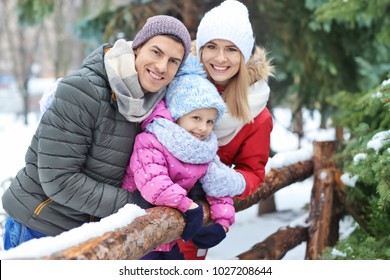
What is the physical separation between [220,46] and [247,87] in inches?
11.3

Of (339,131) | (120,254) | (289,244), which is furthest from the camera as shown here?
(339,131)

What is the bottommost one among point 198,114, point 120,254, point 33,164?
point 120,254

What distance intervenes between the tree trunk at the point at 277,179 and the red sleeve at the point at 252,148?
0.61m

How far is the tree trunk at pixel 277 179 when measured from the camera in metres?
4.16

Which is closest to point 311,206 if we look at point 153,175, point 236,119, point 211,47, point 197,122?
point 236,119

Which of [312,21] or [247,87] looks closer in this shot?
[247,87]

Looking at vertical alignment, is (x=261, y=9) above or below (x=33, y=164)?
above

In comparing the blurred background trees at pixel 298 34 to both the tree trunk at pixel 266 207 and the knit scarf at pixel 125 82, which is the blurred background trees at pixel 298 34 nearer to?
the tree trunk at pixel 266 207

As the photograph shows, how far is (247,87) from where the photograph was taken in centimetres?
321

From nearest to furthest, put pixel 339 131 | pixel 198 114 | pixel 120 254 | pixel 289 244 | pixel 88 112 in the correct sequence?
1. pixel 120 254
2. pixel 88 112
3. pixel 198 114
4. pixel 289 244
5. pixel 339 131

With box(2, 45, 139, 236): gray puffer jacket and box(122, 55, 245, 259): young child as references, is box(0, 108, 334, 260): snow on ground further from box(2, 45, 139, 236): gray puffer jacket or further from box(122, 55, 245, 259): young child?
box(122, 55, 245, 259): young child

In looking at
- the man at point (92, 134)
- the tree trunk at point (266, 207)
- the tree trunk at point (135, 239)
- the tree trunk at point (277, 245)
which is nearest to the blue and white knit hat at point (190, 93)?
the man at point (92, 134)

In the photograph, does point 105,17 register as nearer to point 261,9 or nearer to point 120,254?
point 261,9
